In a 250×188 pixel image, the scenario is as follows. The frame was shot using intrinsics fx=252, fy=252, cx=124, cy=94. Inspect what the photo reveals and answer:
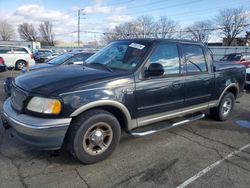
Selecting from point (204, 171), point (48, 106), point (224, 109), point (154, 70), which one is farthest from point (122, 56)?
point (224, 109)

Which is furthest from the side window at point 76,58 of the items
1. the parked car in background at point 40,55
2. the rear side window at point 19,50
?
the parked car in background at point 40,55

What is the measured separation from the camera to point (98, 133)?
366cm

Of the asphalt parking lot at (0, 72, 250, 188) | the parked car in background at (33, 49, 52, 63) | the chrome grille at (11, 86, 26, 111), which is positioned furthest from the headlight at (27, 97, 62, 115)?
the parked car in background at (33, 49, 52, 63)

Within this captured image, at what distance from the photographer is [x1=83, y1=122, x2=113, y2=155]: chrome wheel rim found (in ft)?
11.8

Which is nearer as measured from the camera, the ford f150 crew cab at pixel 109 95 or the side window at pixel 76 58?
the ford f150 crew cab at pixel 109 95

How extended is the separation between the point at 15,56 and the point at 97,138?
1658cm

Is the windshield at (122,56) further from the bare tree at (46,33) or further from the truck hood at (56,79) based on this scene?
the bare tree at (46,33)

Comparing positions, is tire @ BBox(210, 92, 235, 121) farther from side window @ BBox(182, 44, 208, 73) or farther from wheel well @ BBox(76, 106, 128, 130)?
wheel well @ BBox(76, 106, 128, 130)

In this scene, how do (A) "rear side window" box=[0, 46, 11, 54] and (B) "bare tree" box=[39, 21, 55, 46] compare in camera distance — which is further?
(B) "bare tree" box=[39, 21, 55, 46]

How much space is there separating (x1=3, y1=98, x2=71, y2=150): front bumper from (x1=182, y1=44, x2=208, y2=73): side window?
8.65 feet

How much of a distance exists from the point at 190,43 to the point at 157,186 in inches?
117

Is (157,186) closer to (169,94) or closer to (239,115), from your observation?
(169,94)

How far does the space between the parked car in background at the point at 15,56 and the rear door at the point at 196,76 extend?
604 inches

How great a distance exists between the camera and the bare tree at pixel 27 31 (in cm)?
11181
